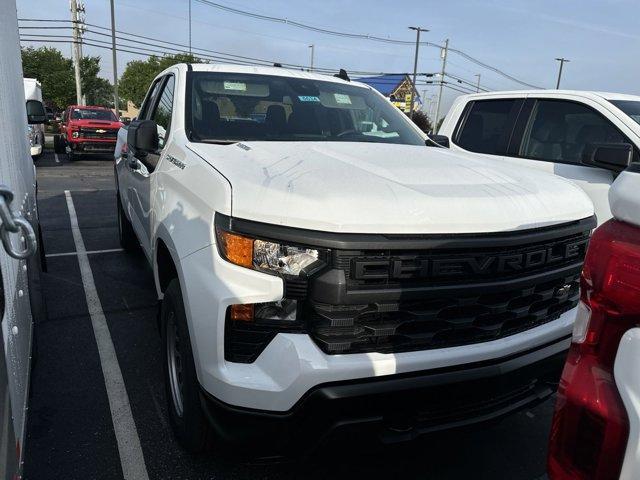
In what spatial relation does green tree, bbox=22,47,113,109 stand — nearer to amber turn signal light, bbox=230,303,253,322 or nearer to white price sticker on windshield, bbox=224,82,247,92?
white price sticker on windshield, bbox=224,82,247,92

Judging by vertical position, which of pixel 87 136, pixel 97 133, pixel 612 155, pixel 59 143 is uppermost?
pixel 612 155

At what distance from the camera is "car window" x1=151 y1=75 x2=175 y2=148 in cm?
349

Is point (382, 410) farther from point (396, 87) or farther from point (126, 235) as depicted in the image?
point (396, 87)

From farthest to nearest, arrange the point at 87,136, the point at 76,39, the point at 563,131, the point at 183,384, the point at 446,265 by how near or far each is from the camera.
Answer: the point at 76,39, the point at 87,136, the point at 563,131, the point at 183,384, the point at 446,265

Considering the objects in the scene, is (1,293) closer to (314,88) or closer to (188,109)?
(188,109)

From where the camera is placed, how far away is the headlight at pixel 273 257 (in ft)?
6.55

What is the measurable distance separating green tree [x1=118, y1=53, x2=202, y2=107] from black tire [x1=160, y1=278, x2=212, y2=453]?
2104 inches

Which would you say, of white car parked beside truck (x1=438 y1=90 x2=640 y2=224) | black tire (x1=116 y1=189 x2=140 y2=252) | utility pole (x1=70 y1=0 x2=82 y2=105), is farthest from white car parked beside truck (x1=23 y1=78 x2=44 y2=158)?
utility pole (x1=70 y1=0 x2=82 y2=105)

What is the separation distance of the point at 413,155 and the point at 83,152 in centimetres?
1768

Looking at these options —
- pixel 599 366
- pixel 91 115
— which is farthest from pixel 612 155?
pixel 91 115

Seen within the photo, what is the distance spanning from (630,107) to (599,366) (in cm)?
452

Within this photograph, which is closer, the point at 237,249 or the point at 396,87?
the point at 237,249

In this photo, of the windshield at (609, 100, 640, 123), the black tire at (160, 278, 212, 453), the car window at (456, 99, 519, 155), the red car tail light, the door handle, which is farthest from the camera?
the car window at (456, 99, 519, 155)

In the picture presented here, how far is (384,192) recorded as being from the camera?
2096 millimetres
